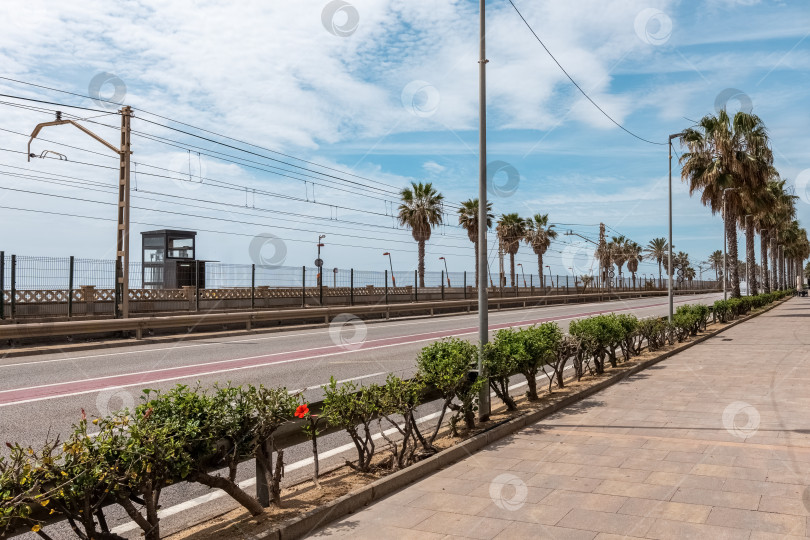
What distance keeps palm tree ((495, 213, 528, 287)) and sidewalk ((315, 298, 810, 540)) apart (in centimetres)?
6177

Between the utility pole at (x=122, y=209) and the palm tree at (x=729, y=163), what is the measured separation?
26.4 metres

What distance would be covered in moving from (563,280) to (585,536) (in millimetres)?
56101

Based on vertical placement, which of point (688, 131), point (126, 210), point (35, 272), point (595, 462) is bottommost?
point (595, 462)

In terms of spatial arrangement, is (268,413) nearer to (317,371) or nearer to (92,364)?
(317,371)

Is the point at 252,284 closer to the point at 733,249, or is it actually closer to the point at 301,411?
the point at 301,411

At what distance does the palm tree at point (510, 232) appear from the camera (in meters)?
70.9

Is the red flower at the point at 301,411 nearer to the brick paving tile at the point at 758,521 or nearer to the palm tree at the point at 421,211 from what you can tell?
the brick paving tile at the point at 758,521

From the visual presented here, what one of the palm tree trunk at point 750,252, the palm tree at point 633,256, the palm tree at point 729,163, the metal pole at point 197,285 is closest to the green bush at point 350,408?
the metal pole at point 197,285

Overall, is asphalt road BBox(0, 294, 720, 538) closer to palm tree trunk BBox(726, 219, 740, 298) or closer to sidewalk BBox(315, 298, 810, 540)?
sidewalk BBox(315, 298, 810, 540)

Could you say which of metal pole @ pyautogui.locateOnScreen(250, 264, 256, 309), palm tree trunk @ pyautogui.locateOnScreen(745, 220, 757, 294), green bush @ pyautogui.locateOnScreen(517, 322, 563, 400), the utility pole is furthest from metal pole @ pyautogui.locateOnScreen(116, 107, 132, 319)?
palm tree trunk @ pyautogui.locateOnScreen(745, 220, 757, 294)

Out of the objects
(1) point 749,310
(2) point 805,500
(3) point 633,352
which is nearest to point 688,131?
(1) point 749,310

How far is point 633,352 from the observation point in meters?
14.4

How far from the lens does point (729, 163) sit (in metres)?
32.2

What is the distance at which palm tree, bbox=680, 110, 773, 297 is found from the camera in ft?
105
